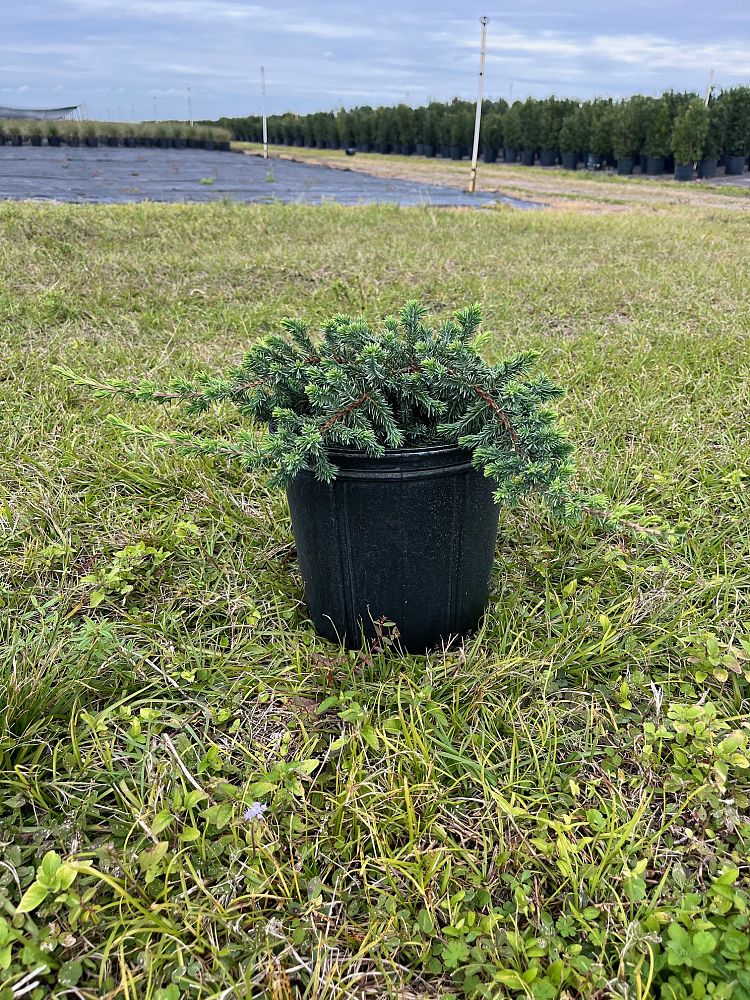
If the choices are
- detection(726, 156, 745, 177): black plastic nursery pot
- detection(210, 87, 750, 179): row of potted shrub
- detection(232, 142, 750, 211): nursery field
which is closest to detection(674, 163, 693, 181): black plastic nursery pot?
detection(210, 87, 750, 179): row of potted shrub

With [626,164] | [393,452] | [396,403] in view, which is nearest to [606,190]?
[626,164]

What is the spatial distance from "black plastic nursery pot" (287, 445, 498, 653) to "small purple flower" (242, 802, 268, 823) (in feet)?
1.57

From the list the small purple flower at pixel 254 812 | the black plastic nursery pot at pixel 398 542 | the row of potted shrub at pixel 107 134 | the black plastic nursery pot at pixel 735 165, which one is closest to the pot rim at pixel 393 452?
the black plastic nursery pot at pixel 398 542

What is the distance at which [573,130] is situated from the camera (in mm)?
20984

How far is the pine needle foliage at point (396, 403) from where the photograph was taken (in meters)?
1.31

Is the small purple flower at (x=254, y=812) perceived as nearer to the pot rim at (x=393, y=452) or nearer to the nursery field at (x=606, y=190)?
the pot rim at (x=393, y=452)

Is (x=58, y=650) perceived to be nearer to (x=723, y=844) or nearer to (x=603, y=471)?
(x=723, y=844)

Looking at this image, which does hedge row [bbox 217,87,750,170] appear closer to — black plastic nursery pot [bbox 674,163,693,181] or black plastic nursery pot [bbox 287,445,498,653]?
black plastic nursery pot [bbox 674,163,693,181]

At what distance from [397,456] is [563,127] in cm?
A: 2372

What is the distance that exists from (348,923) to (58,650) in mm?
832

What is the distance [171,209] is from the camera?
22.0 feet

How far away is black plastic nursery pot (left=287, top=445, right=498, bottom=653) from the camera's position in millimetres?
1385

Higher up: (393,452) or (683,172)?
(683,172)

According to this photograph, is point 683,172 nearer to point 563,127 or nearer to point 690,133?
point 690,133
